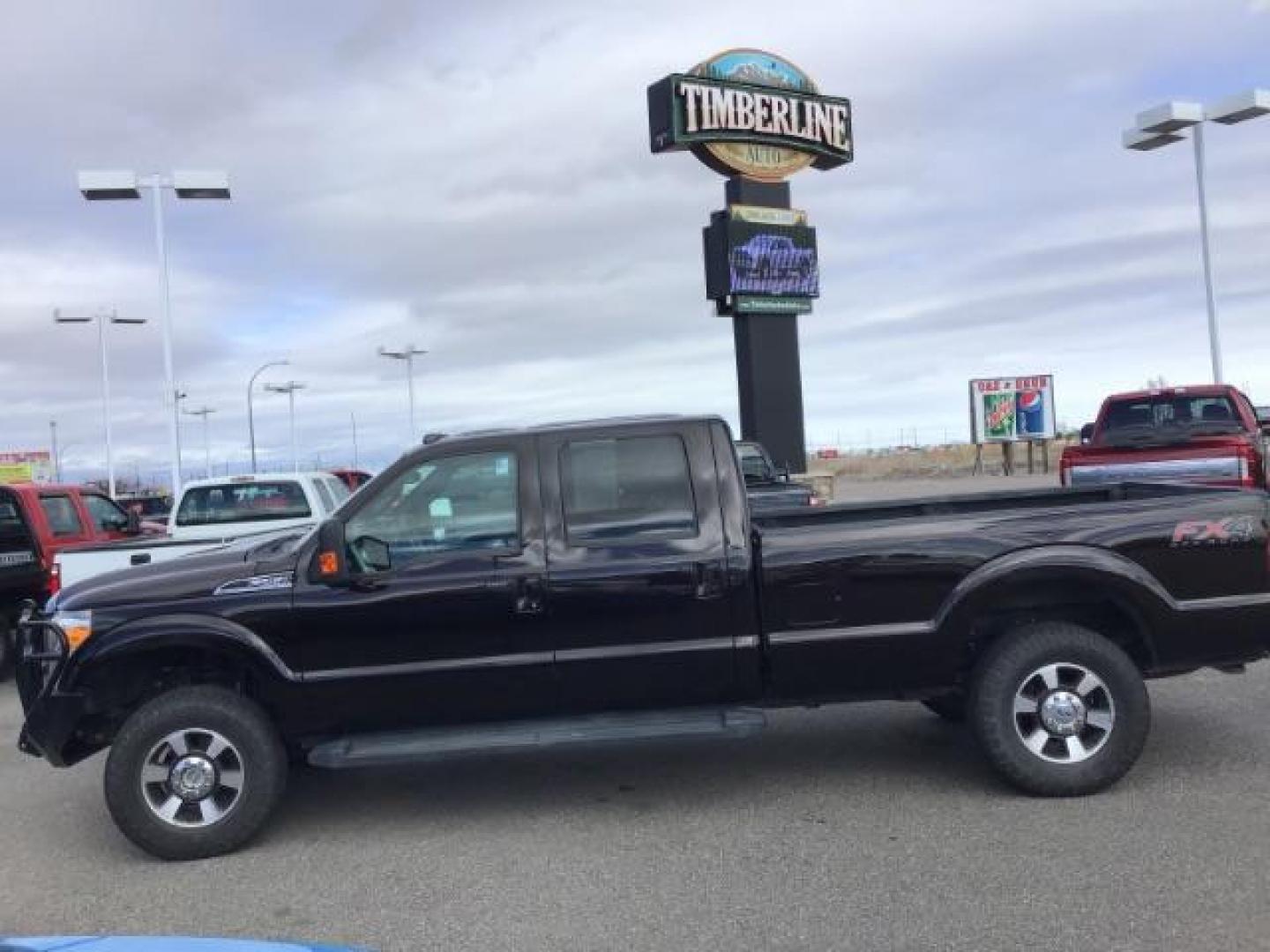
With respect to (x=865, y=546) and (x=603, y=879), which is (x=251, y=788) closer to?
(x=603, y=879)

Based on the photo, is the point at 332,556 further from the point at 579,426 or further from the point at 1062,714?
the point at 1062,714

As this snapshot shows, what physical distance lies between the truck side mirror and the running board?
2.52 feet

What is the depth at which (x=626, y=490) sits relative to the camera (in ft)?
18.3

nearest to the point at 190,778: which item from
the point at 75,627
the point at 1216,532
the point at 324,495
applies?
the point at 75,627

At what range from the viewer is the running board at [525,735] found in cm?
525

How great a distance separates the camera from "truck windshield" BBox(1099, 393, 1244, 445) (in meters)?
12.5

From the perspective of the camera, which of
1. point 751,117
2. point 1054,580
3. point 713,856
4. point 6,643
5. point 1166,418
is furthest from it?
point 751,117

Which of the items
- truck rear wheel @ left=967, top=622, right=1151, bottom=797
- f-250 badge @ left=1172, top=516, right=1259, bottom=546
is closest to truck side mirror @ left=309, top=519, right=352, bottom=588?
truck rear wheel @ left=967, top=622, right=1151, bottom=797

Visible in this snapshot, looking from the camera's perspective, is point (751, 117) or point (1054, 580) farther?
point (751, 117)

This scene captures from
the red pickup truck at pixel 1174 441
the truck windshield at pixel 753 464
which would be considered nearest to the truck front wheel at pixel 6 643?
the truck windshield at pixel 753 464

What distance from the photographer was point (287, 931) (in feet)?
14.4

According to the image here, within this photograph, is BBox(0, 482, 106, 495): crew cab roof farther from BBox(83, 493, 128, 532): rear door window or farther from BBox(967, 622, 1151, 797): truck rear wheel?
BBox(967, 622, 1151, 797): truck rear wheel

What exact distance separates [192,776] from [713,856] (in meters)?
2.38

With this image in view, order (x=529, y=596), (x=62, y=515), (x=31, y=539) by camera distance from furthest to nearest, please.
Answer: (x=62, y=515)
(x=31, y=539)
(x=529, y=596)
